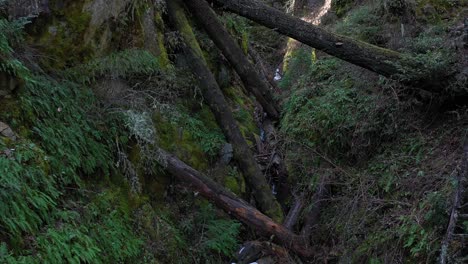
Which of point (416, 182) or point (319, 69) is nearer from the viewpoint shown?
point (416, 182)

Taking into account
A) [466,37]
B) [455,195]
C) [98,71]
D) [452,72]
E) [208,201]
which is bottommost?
[208,201]

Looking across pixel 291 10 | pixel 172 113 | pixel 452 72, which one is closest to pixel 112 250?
pixel 172 113

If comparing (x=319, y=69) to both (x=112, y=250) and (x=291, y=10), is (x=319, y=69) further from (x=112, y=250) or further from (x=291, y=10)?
(x=112, y=250)

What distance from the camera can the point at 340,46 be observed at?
779 centimetres

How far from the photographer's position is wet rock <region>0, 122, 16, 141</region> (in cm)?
496

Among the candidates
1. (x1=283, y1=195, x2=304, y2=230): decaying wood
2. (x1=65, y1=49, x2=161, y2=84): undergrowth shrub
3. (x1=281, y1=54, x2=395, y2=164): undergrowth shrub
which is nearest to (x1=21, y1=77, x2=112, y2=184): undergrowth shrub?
(x1=65, y1=49, x2=161, y2=84): undergrowth shrub

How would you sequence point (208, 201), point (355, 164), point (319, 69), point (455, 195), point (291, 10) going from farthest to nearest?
1. point (291, 10)
2. point (319, 69)
3. point (355, 164)
4. point (208, 201)
5. point (455, 195)

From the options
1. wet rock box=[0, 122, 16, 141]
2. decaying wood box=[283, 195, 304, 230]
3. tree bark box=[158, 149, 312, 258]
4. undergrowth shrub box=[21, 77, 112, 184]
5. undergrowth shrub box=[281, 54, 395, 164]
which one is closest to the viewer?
wet rock box=[0, 122, 16, 141]

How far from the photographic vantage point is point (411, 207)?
6070 millimetres

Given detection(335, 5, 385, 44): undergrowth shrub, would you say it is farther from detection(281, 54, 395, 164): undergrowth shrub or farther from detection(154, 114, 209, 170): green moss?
detection(154, 114, 209, 170): green moss

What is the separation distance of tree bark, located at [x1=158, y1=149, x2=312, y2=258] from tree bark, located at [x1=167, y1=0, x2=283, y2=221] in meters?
0.58

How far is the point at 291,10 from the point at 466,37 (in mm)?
8635

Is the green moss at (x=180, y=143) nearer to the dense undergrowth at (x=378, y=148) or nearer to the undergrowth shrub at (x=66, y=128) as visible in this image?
the undergrowth shrub at (x=66, y=128)

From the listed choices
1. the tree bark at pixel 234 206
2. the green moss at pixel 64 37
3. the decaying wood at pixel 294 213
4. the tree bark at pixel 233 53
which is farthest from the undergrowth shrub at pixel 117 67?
the decaying wood at pixel 294 213
